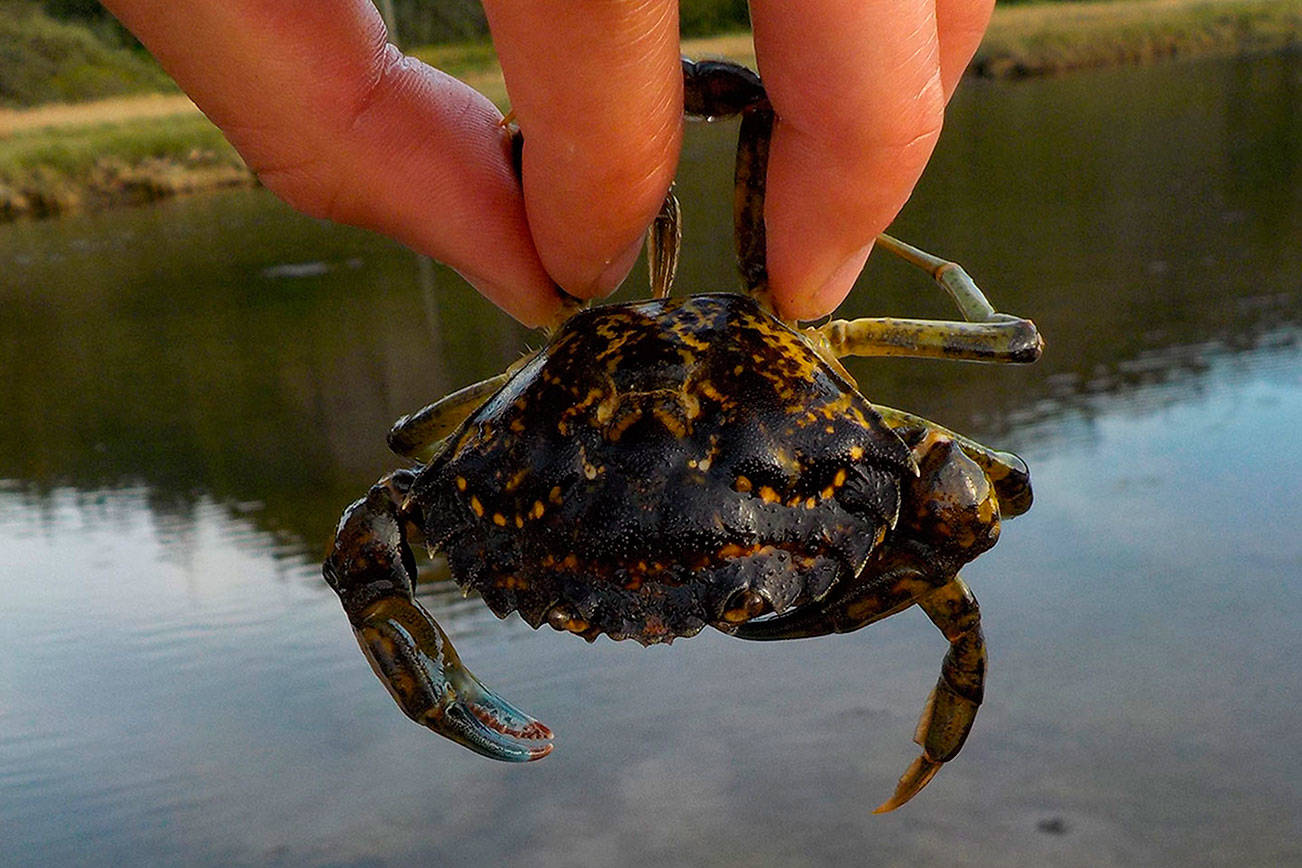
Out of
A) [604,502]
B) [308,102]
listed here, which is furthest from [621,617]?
[308,102]

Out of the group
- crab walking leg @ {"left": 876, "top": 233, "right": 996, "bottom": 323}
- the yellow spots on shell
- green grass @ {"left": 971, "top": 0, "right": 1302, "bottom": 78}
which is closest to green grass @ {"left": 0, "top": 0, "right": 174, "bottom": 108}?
green grass @ {"left": 971, "top": 0, "right": 1302, "bottom": 78}

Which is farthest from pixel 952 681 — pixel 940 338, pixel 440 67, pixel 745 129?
pixel 440 67

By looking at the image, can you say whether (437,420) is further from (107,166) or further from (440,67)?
(440,67)

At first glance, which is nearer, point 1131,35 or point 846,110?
point 846,110

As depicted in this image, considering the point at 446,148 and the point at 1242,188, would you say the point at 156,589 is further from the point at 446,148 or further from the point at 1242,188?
the point at 1242,188

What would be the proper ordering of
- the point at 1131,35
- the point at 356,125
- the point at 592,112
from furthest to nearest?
the point at 1131,35, the point at 356,125, the point at 592,112

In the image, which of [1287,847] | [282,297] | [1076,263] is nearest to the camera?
[1287,847]
